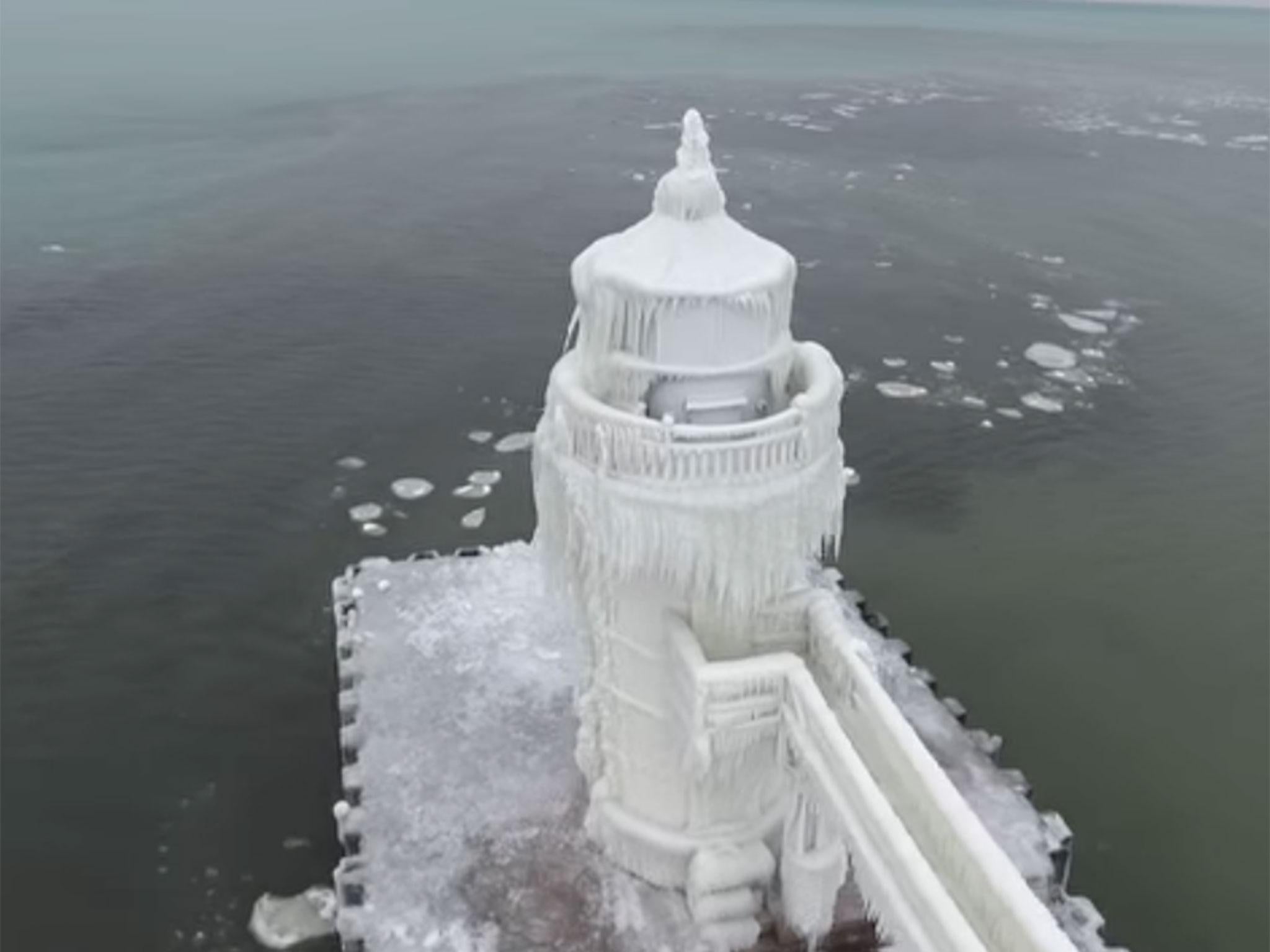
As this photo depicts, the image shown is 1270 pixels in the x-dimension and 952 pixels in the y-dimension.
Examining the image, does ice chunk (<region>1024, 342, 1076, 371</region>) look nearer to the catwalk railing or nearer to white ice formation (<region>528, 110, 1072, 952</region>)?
white ice formation (<region>528, 110, 1072, 952</region>)

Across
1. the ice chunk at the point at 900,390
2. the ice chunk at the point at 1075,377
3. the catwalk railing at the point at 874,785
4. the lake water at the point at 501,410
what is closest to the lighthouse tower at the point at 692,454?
the catwalk railing at the point at 874,785

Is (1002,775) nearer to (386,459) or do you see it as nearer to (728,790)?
(728,790)

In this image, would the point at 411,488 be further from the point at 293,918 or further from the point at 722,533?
the point at 722,533

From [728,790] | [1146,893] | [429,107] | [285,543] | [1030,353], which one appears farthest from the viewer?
[429,107]

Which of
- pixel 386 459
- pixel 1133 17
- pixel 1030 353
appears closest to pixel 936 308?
pixel 1030 353

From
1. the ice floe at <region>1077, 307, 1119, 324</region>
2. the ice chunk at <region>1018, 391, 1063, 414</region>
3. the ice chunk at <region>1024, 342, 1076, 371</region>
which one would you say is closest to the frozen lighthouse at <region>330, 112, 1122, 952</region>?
the ice chunk at <region>1018, 391, 1063, 414</region>

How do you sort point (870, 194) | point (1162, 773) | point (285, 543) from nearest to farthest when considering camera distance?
1. point (1162, 773)
2. point (285, 543)
3. point (870, 194)

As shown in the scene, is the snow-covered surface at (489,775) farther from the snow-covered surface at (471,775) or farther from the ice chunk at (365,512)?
the ice chunk at (365,512)

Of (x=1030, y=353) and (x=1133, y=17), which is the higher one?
(x=1133, y=17)
